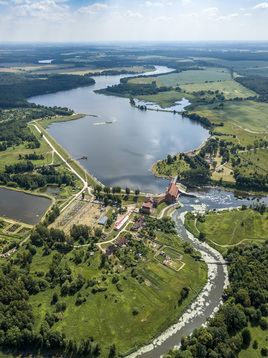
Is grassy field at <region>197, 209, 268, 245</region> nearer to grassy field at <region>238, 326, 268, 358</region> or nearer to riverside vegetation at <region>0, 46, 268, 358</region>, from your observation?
riverside vegetation at <region>0, 46, 268, 358</region>

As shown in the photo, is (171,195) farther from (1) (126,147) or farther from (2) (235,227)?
(1) (126,147)

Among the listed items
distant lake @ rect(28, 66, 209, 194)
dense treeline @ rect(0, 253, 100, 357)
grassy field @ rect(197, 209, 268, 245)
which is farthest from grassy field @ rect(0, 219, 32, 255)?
grassy field @ rect(197, 209, 268, 245)

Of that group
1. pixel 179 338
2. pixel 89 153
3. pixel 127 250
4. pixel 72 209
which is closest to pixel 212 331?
pixel 179 338

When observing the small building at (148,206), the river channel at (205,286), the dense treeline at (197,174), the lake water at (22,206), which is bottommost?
the river channel at (205,286)

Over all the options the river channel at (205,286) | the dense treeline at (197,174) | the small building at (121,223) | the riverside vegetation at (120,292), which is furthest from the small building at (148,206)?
the dense treeline at (197,174)

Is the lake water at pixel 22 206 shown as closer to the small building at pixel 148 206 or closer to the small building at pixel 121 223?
the small building at pixel 121 223

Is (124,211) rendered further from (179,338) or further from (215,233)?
(179,338)
